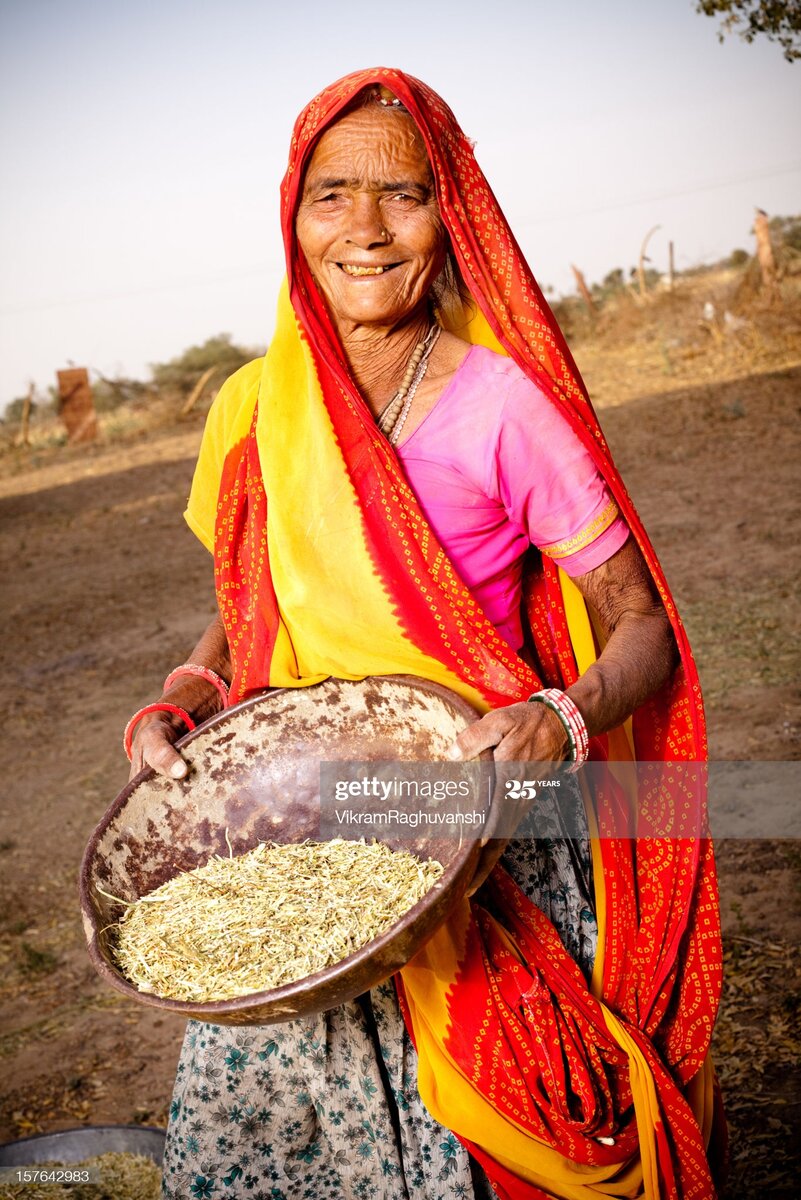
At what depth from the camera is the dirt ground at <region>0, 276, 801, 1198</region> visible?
10.7 feet

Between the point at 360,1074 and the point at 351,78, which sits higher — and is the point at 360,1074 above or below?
below

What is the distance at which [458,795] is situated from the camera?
1.72 meters

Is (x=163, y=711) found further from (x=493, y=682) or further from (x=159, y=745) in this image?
(x=493, y=682)

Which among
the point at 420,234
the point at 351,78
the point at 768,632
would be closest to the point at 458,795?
the point at 420,234

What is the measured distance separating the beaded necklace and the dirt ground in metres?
2.00

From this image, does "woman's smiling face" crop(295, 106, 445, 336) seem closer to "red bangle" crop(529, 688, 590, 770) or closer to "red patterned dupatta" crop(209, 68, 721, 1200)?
"red patterned dupatta" crop(209, 68, 721, 1200)

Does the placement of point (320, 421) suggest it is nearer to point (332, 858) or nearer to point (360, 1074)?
point (332, 858)

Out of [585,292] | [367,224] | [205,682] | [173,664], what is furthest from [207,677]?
[585,292]

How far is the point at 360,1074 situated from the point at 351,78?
1715mm

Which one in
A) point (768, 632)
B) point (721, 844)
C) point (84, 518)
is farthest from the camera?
point (84, 518)

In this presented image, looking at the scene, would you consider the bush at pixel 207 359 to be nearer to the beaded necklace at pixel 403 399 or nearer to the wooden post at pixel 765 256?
the wooden post at pixel 765 256

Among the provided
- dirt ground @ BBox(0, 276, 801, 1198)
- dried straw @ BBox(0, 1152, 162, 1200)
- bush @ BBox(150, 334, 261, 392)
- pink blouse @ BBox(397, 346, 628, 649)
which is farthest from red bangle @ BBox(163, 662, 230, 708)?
bush @ BBox(150, 334, 261, 392)

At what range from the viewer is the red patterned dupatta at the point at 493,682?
180cm

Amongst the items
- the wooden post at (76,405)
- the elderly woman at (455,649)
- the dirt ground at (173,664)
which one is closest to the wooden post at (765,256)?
the dirt ground at (173,664)
